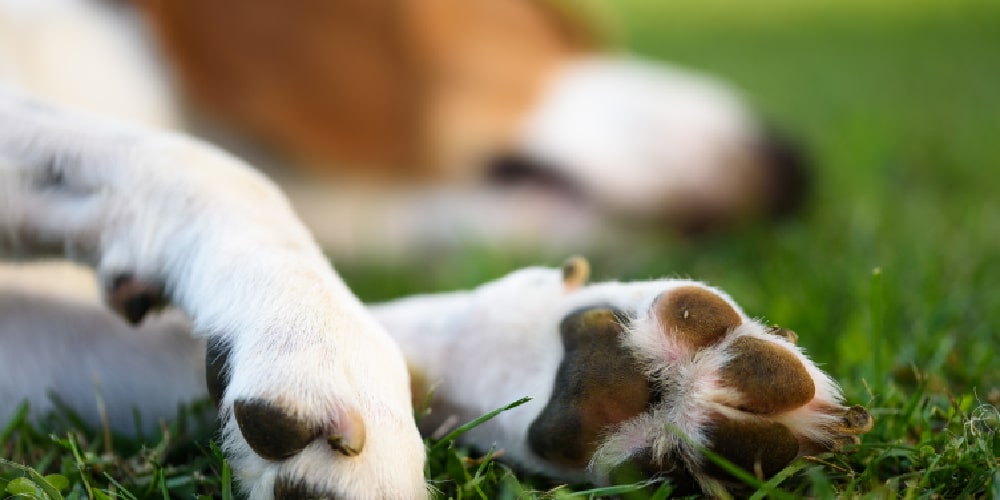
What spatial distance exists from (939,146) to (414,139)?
216cm

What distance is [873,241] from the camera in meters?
2.42

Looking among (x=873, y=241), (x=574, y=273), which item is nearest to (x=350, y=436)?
(x=574, y=273)

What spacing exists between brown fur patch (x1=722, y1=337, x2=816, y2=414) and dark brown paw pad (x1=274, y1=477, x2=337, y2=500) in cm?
45

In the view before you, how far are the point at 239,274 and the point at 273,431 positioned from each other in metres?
0.30

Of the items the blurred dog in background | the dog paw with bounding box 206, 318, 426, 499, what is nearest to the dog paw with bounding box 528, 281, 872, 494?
the dog paw with bounding box 206, 318, 426, 499

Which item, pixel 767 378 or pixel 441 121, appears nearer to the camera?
pixel 767 378

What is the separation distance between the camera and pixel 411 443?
1.07 metres

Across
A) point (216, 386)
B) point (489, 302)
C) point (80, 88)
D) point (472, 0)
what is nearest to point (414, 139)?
point (472, 0)

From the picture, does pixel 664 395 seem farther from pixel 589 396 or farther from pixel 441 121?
pixel 441 121

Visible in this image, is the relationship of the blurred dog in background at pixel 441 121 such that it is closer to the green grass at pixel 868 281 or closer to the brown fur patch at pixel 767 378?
the green grass at pixel 868 281

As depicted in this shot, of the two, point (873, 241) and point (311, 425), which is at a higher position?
point (311, 425)

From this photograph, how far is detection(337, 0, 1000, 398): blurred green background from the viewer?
161 cm

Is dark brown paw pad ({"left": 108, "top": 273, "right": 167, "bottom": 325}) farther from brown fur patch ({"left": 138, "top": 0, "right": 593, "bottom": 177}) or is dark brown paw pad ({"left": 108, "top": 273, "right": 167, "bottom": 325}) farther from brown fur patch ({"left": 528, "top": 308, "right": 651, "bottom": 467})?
brown fur patch ({"left": 138, "top": 0, "right": 593, "bottom": 177})

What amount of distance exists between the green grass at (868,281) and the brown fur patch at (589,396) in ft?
0.20
